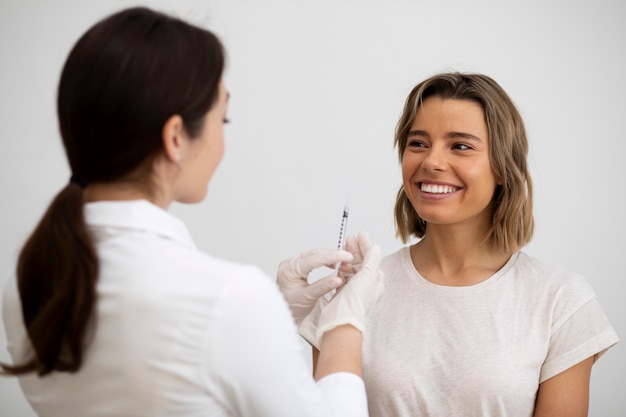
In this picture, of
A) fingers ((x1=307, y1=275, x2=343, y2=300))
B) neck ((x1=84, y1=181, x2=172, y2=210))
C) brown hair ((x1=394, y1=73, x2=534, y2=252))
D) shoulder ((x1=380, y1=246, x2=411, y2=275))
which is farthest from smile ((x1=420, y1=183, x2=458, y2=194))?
neck ((x1=84, y1=181, x2=172, y2=210))

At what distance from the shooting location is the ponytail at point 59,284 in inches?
36.8

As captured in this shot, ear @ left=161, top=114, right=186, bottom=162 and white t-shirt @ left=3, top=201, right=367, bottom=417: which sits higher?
ear @ left=161, top=114, right=186, bottom=162

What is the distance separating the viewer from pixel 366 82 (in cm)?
264

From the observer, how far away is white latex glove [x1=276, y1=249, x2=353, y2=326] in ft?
4.93

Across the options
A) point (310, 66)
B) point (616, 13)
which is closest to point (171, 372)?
point (310, 66)

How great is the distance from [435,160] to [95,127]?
89cm

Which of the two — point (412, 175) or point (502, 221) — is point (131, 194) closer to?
point (412, 175)

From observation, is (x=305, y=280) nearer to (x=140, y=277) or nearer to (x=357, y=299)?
(x=357, y=299)

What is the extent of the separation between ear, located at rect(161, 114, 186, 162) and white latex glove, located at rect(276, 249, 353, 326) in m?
0.58

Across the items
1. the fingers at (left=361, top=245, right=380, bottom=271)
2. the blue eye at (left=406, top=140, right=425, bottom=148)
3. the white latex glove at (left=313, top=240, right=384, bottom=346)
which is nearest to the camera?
the white latex glove at (left=313, top=240, right=384, bottom=346)

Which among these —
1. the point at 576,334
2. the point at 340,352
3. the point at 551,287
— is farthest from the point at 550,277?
the point at 340,352

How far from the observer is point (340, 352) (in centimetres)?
119

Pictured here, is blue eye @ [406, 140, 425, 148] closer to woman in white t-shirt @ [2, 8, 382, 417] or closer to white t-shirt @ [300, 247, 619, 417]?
white t-shirt @ [300, 247, 619, 417]

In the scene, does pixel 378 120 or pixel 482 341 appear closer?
pixel 482 341
